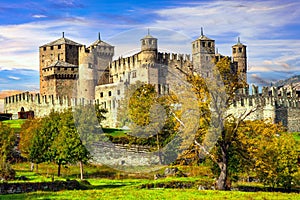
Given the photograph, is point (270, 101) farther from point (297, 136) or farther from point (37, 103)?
point (37, 103)

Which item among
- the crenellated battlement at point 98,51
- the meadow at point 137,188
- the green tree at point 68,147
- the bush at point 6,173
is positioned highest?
the crenellated battlement at point 98,51

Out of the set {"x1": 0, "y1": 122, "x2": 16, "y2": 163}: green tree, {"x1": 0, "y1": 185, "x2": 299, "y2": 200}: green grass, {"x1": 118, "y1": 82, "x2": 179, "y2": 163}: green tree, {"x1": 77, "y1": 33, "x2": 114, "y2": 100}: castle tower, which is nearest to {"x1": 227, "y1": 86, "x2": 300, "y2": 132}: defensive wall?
{"x1": 118, "y1": 82, "x2": 179, "y2": 163}: green tree

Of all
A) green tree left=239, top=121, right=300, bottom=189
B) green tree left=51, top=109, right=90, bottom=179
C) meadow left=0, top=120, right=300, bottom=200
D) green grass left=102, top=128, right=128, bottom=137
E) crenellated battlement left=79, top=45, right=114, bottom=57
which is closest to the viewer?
meadow left=0, top=120, right=300, bottom=200

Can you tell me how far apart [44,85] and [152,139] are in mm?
43388

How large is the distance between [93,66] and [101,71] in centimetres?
145

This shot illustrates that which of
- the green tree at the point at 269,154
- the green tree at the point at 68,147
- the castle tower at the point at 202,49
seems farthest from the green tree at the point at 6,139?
the castle tower at the point at 202,49

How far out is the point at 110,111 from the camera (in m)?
59.2

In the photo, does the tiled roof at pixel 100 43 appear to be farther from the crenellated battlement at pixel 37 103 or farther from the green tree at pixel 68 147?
the green tree at pixel 68 147

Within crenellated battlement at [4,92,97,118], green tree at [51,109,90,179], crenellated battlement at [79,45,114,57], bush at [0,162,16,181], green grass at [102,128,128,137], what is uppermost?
crenellated battlement at [79,45,114,57]

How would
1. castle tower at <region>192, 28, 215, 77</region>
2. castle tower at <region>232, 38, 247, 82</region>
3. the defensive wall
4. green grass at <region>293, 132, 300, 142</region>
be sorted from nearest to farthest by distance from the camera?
green grass at <region>293, 132, 300, 142</region>, the defensive wall, castle tower at <region>192, 28, 215, 77</region>, castle tower at <region>232, 38, 247, 82</region>

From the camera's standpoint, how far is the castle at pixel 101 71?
65188mm

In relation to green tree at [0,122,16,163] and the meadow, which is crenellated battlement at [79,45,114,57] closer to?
green tree at [0,122,16,163]

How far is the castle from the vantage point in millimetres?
65188

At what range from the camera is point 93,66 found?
250 feet
